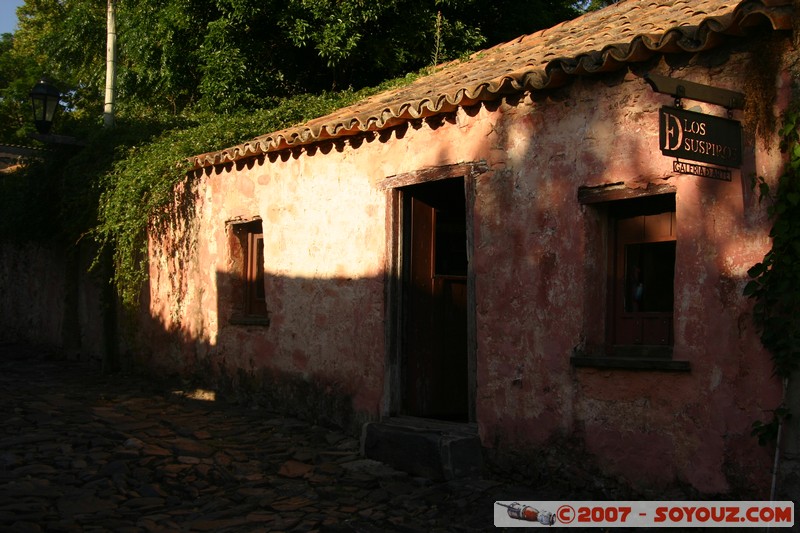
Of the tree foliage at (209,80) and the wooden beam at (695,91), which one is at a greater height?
the tree foliage at (209,80)

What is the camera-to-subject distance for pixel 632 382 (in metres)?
5.76

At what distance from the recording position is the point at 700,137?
4996 millimetres

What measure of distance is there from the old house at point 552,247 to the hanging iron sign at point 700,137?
2cm

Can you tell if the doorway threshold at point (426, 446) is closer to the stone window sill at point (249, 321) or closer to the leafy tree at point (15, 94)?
the stone window sill at point (249, 321)

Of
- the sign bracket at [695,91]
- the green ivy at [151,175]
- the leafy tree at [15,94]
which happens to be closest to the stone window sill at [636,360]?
the sign bracket at [695,91]

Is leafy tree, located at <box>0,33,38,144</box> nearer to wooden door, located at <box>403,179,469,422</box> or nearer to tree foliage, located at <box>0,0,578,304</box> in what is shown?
tree foliage, located at <box>0,0,578,304</box>

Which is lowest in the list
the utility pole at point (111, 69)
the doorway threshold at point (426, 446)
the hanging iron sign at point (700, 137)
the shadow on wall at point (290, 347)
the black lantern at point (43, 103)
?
the doorway threshold at point (426, 446)

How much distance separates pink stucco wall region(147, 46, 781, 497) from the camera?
5.27 m

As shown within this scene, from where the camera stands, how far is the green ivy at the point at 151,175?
11594 millimetres

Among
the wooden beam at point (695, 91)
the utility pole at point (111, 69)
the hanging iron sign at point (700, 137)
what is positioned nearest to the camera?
the hanging iron sign at point (700, 137)

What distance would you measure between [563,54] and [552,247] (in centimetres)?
211

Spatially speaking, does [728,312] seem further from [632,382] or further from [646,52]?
[646,52]

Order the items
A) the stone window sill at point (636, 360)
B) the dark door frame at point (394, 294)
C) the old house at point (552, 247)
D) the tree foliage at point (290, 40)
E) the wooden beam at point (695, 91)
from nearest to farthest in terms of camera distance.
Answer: the wooden beam at point (695, 91), the old house at point (552, 247), the stone window sill at point (636, 360), the dark door frame at point (394, 294), the tree foliage at point (290, 40)

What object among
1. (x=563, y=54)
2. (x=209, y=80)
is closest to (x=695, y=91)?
(x=563, y=54)
